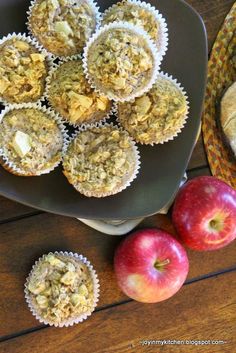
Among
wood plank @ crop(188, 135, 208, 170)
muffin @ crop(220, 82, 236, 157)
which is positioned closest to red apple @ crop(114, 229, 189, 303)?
wood plank @ crop(188, 135, 208, 170)

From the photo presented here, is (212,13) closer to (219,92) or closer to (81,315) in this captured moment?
(219,92)

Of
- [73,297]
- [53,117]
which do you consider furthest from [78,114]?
[73,297]

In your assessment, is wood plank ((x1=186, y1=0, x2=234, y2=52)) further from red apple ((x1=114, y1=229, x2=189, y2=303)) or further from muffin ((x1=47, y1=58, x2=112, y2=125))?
red apple ((x1=114, y1=229, x2=189, y2=303))

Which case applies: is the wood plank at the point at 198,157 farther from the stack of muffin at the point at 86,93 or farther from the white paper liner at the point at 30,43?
the white paper liner at the point at 30,43

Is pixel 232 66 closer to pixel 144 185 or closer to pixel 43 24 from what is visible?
pixel 144 185

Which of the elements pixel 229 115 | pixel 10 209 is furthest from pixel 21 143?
pixel 229 115

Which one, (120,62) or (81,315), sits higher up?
(120,62)
